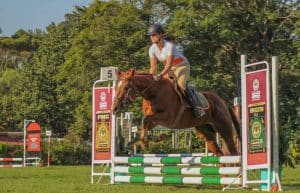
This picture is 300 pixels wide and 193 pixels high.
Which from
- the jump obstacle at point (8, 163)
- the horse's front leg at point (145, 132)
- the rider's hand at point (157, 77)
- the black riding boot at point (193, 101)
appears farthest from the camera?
the jump obstacle at point (8, 163)

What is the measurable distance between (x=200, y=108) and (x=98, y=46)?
28779mm

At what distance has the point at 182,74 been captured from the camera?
11984 mm

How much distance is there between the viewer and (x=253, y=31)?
37062mm

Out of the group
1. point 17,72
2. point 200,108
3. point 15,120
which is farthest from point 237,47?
point 17,72

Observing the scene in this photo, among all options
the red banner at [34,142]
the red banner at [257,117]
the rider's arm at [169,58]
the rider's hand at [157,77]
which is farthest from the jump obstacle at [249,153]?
the red banner at [34,142]

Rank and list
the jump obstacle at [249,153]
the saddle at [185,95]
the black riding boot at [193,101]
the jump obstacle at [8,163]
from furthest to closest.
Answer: the jump obstacle at [8,163] → the black riding boot at [193,101] → the saddle at [185,95] → the jump obstacle at [249,153]

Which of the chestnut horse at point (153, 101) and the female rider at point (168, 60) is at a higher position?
the female rider at point (168, 60)

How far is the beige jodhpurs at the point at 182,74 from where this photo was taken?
11.9 metres

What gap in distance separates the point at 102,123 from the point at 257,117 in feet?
14.8

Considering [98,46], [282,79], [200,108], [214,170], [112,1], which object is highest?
[112,1]

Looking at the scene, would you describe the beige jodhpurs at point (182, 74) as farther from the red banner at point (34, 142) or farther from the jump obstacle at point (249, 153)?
the red banner at point (34, 142)

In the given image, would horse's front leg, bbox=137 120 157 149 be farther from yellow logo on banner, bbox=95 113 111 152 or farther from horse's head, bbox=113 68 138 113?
yellow logo on banner, bbox=95 113 111 152

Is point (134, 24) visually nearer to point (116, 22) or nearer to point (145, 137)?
point (116, 22)

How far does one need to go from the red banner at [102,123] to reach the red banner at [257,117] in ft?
12.9
